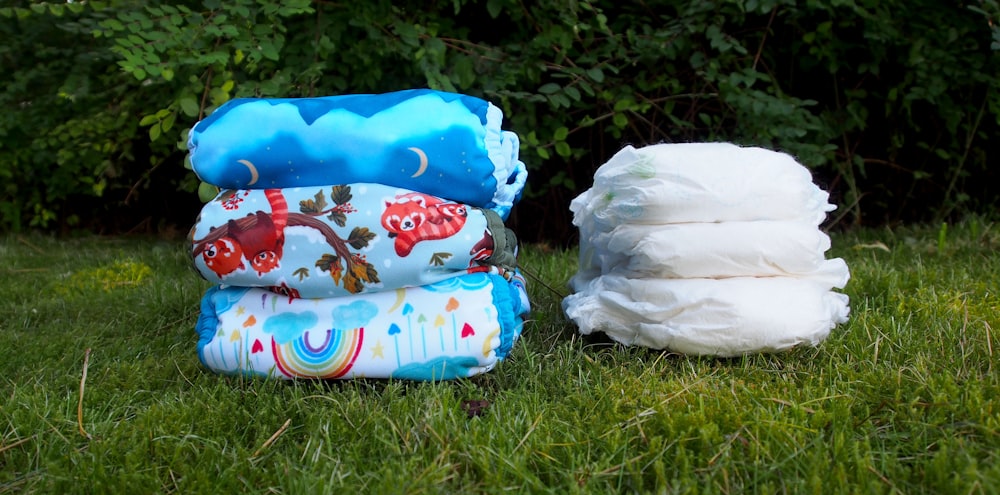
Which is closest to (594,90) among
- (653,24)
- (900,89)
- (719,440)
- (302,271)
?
(653,24)

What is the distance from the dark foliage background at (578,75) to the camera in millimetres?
2682

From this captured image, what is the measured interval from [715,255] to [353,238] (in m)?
0.78

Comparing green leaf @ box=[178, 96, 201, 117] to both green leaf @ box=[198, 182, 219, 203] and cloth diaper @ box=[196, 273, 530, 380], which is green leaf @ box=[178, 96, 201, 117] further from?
cloth diaper @ box=[196, 273, 530, 380]

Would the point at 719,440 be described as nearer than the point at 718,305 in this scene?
Yes

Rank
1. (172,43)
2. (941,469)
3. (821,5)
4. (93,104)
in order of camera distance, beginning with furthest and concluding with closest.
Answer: (93,104), (821,5), (172,43), (941,469)

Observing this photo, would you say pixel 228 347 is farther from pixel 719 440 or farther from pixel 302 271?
pixel 719 440

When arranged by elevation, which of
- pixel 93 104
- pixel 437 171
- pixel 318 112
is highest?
pixel 318 112

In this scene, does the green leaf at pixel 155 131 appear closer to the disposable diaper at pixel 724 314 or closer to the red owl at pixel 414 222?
the red owl at pixel 414 222

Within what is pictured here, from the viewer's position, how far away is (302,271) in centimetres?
158

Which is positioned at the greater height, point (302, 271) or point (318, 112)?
point (318, 112)

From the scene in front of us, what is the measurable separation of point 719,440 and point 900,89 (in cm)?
281

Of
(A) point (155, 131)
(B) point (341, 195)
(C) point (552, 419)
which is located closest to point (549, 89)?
(A) point (155, 131)

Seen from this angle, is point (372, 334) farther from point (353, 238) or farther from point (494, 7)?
point (494, 7)

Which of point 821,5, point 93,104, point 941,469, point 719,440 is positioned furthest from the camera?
point 93,104
